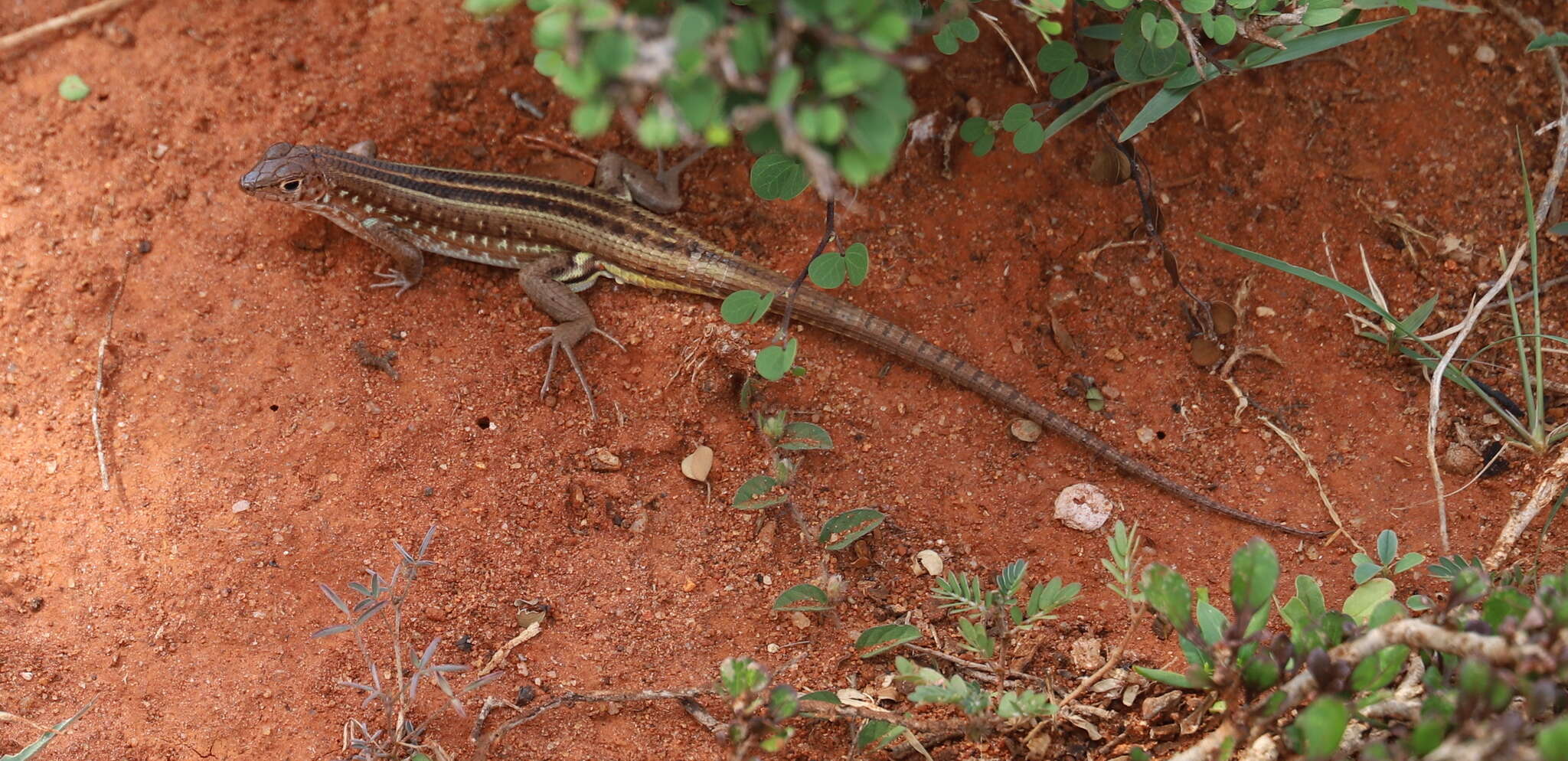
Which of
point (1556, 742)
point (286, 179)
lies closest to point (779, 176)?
point (286, 179)

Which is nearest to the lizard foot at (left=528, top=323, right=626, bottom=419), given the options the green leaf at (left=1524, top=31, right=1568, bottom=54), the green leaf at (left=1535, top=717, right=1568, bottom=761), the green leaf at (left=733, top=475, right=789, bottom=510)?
the green leaf at (left=733, top=475, right=789, bottom=510)

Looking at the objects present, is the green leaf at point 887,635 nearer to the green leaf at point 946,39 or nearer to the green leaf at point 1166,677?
the green leaf at point 1166,677

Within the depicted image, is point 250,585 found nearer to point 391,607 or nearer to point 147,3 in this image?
point 391,607

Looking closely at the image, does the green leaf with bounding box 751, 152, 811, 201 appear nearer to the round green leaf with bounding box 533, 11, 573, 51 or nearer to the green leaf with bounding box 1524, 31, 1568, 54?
the round green leaf with bounding box 533, 11, 573, 51

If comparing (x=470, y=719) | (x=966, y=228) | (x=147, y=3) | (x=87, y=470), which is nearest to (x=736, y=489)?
(x=470, y=719)

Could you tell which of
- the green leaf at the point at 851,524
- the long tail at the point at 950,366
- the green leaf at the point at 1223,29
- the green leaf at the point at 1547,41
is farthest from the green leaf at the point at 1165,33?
the green leaf at the point at 851,524

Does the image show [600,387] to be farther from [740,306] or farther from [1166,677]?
[1166,677]
